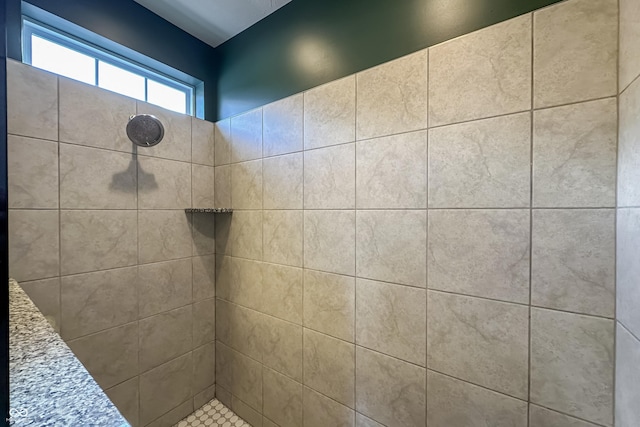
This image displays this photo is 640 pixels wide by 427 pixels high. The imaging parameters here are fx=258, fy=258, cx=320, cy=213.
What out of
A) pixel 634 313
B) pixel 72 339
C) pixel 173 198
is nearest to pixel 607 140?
pixel 634 313

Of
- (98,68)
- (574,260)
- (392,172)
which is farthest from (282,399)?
(98,68)

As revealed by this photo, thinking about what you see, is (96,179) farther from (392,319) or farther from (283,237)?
(392,319)

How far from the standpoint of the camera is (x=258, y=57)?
5.08ft

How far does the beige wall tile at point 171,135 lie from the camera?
147 centimetres

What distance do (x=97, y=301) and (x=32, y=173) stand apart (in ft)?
2.11

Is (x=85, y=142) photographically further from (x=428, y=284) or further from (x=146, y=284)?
(x=428, y=284)

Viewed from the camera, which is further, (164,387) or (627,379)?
(164,387)

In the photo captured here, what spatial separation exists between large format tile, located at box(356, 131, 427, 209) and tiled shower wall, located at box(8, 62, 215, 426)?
114cm

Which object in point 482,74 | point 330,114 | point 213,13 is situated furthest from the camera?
point 213,13

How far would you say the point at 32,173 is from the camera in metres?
1.10

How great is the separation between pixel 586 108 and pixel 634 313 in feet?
1.77

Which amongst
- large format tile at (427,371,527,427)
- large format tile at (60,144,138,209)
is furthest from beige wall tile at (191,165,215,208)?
large format tile at (427,371,527,427)

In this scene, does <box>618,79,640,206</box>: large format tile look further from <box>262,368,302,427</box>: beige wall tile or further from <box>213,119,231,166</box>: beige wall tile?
<box>213,119,231,166</box>: beige wall tile

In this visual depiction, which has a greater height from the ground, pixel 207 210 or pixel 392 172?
pixel 392 172
